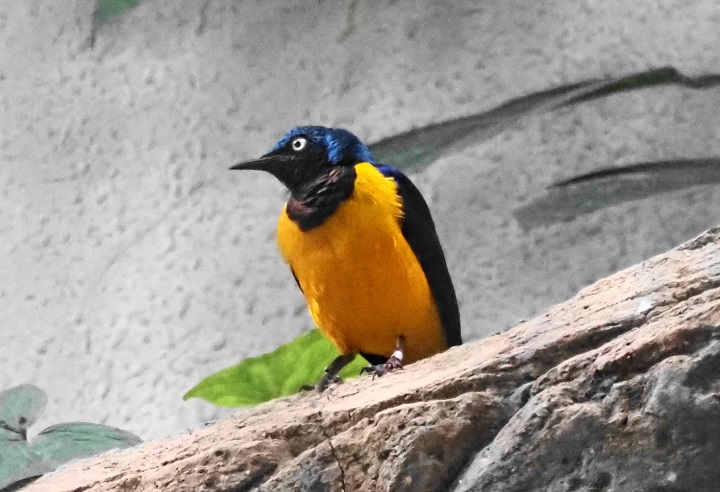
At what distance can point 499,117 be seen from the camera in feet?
7.47

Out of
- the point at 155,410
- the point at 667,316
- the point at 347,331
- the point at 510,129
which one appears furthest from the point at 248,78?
the point at 667,316

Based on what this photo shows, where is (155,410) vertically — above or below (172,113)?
below

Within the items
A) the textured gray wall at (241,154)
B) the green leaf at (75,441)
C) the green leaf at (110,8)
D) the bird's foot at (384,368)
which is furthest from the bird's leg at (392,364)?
the green leaf at (110,8)

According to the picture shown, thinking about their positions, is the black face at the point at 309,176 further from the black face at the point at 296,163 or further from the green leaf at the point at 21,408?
the green leaf at the point at 21,408

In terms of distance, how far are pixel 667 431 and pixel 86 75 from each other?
2082 millimetres

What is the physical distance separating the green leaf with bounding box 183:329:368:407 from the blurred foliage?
172 millimetres

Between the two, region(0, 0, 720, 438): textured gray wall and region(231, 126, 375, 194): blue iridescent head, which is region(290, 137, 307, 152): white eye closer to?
region(231, 126, 375, 194): blue iridescent head

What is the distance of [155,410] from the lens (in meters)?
2.13

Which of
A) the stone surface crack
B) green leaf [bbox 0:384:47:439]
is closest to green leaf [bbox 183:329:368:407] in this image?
green leaf [bbox 0:384:47:439]

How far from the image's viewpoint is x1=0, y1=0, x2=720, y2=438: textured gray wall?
2.17 metres

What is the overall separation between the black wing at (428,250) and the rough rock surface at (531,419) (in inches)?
14.8

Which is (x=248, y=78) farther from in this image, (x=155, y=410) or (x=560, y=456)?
(x=560, y=456)

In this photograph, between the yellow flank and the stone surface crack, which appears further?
the yellow flank

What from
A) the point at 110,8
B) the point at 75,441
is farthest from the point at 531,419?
the point at 110,8
